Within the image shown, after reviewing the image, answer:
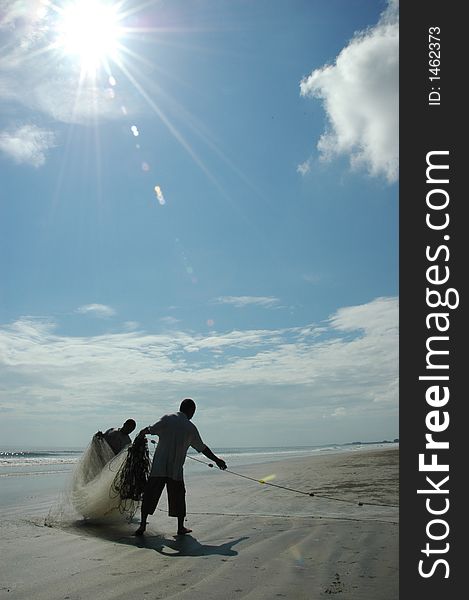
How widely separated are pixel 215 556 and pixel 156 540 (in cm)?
142

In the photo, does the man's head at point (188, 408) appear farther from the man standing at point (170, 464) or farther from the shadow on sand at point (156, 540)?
the shadow on sand at point (156, 540)

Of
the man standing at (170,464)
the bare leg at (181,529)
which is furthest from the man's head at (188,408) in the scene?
the bare leg at (181,529)

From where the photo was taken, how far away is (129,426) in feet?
32.4

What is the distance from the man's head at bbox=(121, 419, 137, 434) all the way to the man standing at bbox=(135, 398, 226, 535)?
169 centimetres

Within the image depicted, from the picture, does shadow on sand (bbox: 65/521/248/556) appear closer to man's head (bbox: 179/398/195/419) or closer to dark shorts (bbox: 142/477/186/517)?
dark shorts (bbox: 142/477/186/517)

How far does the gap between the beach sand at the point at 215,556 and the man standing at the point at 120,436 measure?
1.34 metres

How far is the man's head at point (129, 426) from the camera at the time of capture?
9.82m

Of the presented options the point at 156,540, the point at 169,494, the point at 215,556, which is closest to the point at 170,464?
the point at 169,494

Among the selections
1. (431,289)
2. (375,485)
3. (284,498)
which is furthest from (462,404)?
(375,485)

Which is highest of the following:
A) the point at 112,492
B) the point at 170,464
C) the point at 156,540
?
the point at 170,464

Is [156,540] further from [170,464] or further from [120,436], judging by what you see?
[120,436]

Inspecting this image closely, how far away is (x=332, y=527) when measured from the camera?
7984 mm

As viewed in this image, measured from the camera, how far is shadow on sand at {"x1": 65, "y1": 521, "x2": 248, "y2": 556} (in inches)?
252

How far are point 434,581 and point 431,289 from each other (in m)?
3.37
